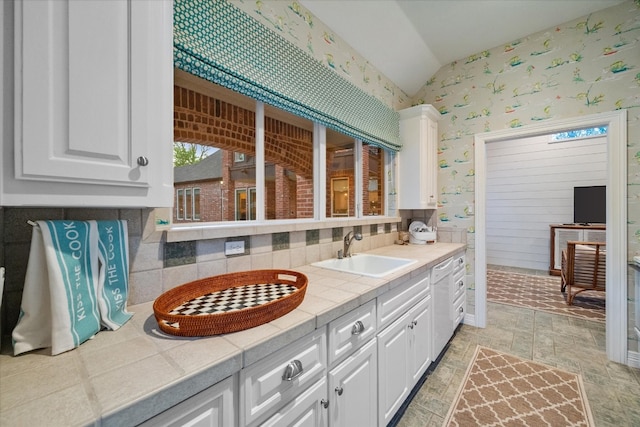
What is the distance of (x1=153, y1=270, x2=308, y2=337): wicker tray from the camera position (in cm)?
78

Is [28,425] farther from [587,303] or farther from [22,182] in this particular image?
[587,303]

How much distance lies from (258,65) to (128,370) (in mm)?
1402

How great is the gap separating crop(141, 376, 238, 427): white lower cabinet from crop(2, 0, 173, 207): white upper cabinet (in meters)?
0.56

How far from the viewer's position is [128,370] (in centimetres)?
63

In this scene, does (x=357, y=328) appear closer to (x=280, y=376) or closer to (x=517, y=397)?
(x=280, y=376)

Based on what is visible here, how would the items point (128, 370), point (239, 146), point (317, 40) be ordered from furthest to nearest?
point (317, 40)
point (239, 146)
point (128, 370)

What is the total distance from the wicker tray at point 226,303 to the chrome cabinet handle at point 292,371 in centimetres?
16

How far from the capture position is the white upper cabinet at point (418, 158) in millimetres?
2795

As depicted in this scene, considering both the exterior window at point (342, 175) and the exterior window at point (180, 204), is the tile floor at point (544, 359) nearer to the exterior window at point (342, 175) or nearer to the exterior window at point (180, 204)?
the exterior window at point (342, 175)

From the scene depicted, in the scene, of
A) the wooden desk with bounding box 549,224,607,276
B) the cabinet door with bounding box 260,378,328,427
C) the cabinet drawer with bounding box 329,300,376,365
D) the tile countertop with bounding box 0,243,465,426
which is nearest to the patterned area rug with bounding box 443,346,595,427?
the cabinet drawer with bounding box 329,300,376,365

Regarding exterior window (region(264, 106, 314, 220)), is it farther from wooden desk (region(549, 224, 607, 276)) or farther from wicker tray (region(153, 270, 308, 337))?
wooden desk (region(549, 224, 607, 276))

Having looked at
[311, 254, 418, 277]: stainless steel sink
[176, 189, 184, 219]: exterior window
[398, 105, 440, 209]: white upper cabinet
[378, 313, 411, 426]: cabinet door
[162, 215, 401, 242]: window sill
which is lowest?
[378, 313, 411, 426]: cabinet door

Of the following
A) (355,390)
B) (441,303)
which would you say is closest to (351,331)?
(355,390)

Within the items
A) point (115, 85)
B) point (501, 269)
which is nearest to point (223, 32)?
point (115, 85)
